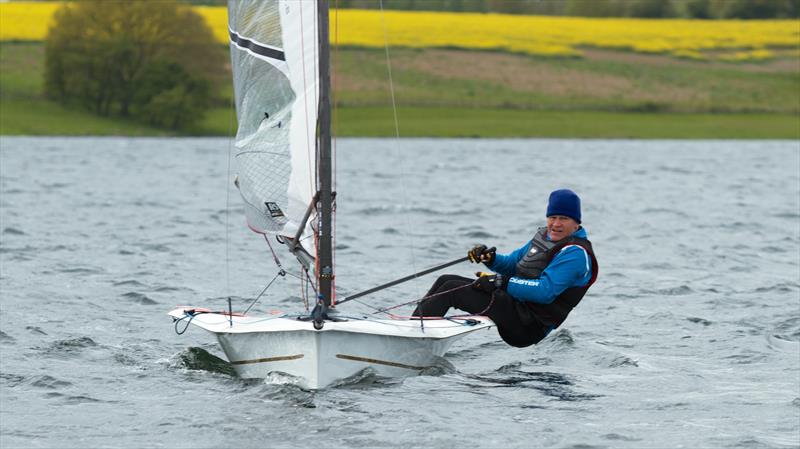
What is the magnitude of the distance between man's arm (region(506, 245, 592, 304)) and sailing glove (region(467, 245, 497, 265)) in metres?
0.33

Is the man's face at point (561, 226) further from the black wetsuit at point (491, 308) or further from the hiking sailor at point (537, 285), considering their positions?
the black wetsuit at point (491, 308)

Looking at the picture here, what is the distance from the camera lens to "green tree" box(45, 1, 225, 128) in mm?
82500

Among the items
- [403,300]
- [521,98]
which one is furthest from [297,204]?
[521,98]

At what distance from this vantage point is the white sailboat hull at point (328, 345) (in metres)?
11.9

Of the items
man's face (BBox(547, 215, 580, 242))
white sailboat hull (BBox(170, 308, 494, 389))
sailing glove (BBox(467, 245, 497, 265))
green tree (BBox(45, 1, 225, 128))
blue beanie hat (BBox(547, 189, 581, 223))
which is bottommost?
white sailboat hull (BBox(170, 308, 494, 389))

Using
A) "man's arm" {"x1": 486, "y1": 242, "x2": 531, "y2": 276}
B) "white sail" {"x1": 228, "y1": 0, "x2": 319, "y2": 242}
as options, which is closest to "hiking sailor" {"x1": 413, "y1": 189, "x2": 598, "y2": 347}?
"man's arm" {"x1": 486, "y1": 242, "x2": 531, "y2": 276}

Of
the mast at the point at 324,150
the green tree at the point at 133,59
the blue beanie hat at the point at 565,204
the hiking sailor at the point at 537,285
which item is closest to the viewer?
the mast at the point at 324,150

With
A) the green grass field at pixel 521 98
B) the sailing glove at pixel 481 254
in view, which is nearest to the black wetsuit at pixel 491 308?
the sailing glove at pixel 481 254

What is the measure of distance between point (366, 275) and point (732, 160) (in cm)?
4502

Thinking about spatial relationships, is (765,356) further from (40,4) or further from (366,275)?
(40,4)

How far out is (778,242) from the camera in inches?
1069

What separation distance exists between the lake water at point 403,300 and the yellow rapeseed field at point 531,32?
66.7 meters

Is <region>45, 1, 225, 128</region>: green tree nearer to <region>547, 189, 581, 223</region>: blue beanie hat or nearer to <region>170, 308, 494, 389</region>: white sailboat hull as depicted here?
<region>547, 189, 581, 223</region>: blue beanie hat

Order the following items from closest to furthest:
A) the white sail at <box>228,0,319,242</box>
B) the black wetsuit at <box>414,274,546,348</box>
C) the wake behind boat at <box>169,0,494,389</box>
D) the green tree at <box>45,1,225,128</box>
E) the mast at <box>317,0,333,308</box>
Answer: the wake behind boat at <box>169,0,494,389</box> → the mast at <box>317,0,333,308</box> → the white sail at <box>228,0,319,242</box> → the black wetsuit at <box>414,274,546,348</box> → the green tree at <box>45,1,225,128</box>
